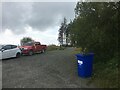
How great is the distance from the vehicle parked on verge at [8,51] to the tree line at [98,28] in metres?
8.70

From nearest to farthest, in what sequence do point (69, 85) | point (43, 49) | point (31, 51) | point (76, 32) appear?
point (69, 85), point (76, 32), point (31, 51), point (43, 49)

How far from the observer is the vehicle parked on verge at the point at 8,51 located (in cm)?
2173

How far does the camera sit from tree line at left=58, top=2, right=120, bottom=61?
12.6 m

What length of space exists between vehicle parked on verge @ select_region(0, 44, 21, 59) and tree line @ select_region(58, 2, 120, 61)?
28.5 ft

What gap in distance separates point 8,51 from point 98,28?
38.1 ft

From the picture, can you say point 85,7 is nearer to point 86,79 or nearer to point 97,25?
point 97,25

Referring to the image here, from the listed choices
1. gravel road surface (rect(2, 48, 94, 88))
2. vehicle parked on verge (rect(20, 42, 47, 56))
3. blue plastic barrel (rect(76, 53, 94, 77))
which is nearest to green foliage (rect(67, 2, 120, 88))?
blue plastic barrel (rect(76, 53, 94, 77))

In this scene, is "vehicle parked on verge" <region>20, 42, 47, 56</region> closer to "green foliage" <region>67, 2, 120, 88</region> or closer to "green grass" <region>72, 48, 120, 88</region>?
"green foliage" <region>67, 2, 120, 88</region>

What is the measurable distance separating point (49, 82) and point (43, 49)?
18281mm

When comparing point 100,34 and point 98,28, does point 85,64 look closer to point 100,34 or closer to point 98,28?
point 100,34

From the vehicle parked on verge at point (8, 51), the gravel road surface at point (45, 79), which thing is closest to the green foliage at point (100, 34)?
the gravel road surface at point (45, 79)

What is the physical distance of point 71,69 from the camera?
14.9 m

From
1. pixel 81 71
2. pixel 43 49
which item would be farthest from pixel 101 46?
pixel 43 49

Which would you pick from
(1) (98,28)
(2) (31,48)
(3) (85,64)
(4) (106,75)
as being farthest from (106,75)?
(2) (31,48)
